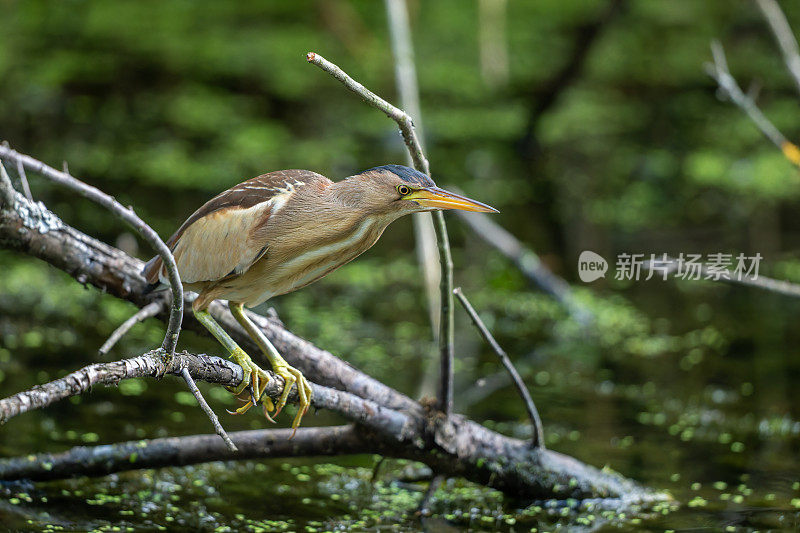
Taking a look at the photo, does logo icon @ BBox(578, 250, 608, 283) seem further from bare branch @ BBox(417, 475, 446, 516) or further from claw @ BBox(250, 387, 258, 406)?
claw @ BBox(250, 387, 258, 406)

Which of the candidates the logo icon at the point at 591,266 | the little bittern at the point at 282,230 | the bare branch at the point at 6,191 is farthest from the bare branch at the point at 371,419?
the logo icon at the point at 591,266

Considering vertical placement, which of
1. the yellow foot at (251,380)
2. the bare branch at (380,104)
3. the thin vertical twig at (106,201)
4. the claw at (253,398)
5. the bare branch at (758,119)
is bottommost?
the claw at (253,398)

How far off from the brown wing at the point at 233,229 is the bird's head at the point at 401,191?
23 cm

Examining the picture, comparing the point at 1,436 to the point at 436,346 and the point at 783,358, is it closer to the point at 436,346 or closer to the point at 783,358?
the point at 436,346

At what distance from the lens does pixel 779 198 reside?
7793 millimetres

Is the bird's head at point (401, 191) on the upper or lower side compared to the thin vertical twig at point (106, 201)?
upper

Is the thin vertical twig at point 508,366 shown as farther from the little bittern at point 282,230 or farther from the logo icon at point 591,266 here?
the logo icon at point 591,266

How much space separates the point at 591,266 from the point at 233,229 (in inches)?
183

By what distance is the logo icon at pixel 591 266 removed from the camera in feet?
21.1

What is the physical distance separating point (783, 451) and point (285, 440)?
2.03 metres

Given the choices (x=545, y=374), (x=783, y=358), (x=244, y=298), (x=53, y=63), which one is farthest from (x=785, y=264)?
(x=53, y=63)

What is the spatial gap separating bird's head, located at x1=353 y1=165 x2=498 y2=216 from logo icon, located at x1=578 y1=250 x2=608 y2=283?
4.25 meters

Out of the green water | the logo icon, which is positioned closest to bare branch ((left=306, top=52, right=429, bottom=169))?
the green water

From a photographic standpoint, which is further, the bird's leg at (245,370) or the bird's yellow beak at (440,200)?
the bird's leg at (245,370)
